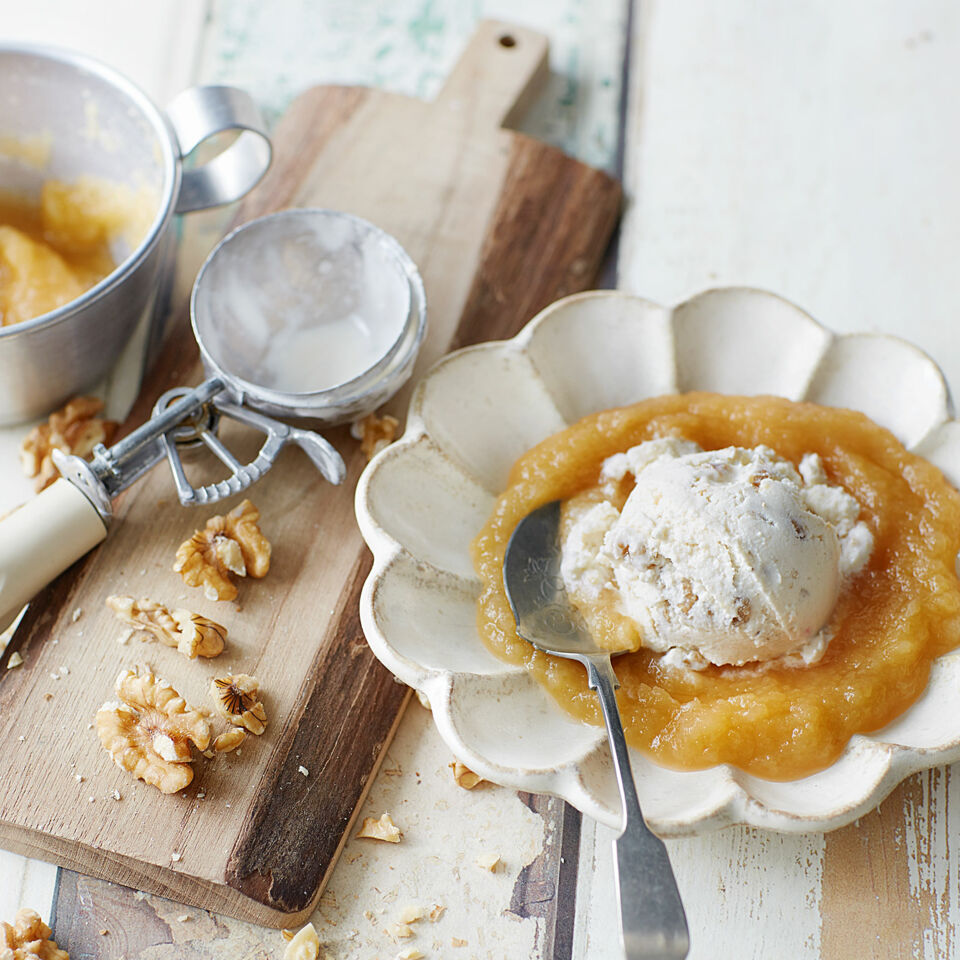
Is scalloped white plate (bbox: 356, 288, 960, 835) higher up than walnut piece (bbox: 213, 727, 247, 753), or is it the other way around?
scalloped white plate (bbox: 356, 288, 960, 835)

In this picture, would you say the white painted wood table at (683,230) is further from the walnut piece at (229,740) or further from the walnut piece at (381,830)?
the walnut piece at (229,740)

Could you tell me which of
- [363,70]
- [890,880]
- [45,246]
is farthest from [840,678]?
[363,70]

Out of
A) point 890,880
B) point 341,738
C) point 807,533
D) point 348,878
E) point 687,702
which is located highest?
point 807,533

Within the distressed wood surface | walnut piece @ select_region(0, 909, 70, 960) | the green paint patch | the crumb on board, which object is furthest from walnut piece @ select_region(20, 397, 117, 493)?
the green paint patch

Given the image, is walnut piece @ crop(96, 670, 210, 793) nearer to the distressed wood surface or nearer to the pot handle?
the pot handle

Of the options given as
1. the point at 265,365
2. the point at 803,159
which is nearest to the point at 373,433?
the point at 265,365

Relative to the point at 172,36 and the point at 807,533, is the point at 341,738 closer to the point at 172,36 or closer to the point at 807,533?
the point at 807,533
